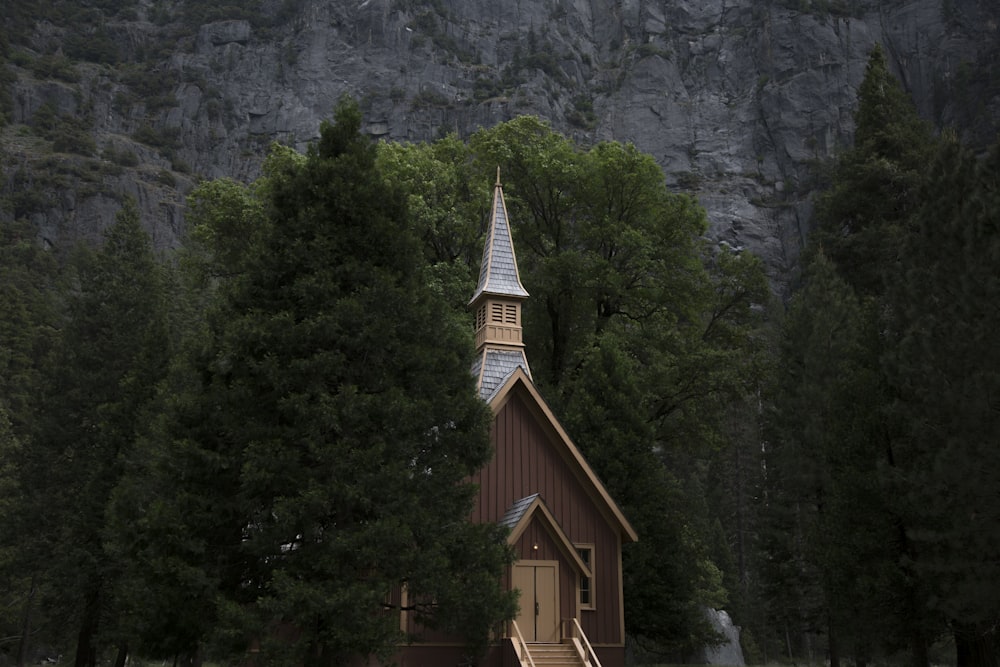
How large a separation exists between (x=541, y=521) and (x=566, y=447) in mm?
2189

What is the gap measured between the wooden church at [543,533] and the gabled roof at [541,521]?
0.02 m

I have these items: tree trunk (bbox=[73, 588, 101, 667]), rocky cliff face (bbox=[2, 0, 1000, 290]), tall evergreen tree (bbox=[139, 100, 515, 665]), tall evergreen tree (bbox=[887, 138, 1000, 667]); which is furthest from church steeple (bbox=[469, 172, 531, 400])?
rocky cliff face (bbox=[2, 0, 1000, 290])

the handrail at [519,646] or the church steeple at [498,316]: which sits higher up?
the church steeple at [498,316]

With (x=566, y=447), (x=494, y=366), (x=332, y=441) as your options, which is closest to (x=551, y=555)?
(x=566, y=447)

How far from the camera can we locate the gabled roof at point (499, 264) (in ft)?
83.3

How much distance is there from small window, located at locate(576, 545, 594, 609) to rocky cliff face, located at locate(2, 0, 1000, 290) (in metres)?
69.7

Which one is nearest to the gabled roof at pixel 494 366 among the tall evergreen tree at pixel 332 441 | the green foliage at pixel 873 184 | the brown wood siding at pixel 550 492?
the brown wood siding at pixel 550 492

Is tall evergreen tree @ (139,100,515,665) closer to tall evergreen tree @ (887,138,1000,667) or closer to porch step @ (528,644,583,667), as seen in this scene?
porch step @ (528,644,583,667)

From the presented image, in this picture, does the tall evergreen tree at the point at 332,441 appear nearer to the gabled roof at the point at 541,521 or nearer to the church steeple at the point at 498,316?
the gabled roof at the point at 541,521

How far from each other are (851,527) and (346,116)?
1472cm

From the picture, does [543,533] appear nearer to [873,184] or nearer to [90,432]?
[90,432]

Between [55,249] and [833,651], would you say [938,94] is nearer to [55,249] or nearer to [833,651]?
[833,651]

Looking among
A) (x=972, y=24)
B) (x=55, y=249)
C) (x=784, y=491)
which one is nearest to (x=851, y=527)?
(x=784, y=491)

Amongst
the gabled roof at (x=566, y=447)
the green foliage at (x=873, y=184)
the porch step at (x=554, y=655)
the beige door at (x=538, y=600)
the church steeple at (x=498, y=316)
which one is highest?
the green foliage at (x=873, y=184)
